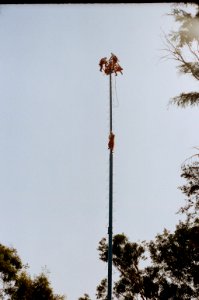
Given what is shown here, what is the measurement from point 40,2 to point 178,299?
80.8 ft

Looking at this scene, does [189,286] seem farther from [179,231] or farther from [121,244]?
[121,244]

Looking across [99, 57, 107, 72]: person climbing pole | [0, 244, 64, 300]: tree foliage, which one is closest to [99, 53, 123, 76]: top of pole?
[99, 57, 107, 72]: person climbing pole

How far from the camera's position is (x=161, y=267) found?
24.4 meters

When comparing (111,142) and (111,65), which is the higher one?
(111,65)

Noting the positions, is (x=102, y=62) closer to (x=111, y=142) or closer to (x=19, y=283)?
(x=111, y=142)

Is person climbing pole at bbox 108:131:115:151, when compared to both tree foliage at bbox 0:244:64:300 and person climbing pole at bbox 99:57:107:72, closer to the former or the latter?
person climbing pole at bbox 99:57:107:72

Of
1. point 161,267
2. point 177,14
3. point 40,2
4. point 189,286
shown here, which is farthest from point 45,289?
point 40,2

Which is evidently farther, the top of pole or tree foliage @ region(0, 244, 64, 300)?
tree foliage @ region(0, 244, 64, 300)

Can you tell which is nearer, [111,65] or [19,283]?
[111,65]

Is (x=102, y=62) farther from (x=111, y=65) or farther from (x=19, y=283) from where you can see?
(x=19, y=283)

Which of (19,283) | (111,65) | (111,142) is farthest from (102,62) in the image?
(19,283)

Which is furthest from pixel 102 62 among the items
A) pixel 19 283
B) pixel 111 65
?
pixel 19 283

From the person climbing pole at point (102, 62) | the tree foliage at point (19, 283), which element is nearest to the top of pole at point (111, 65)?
the person climbing pole at point (102, 62)

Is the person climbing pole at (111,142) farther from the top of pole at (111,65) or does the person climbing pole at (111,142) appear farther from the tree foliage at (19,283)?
the tree foliage at (19,283)
